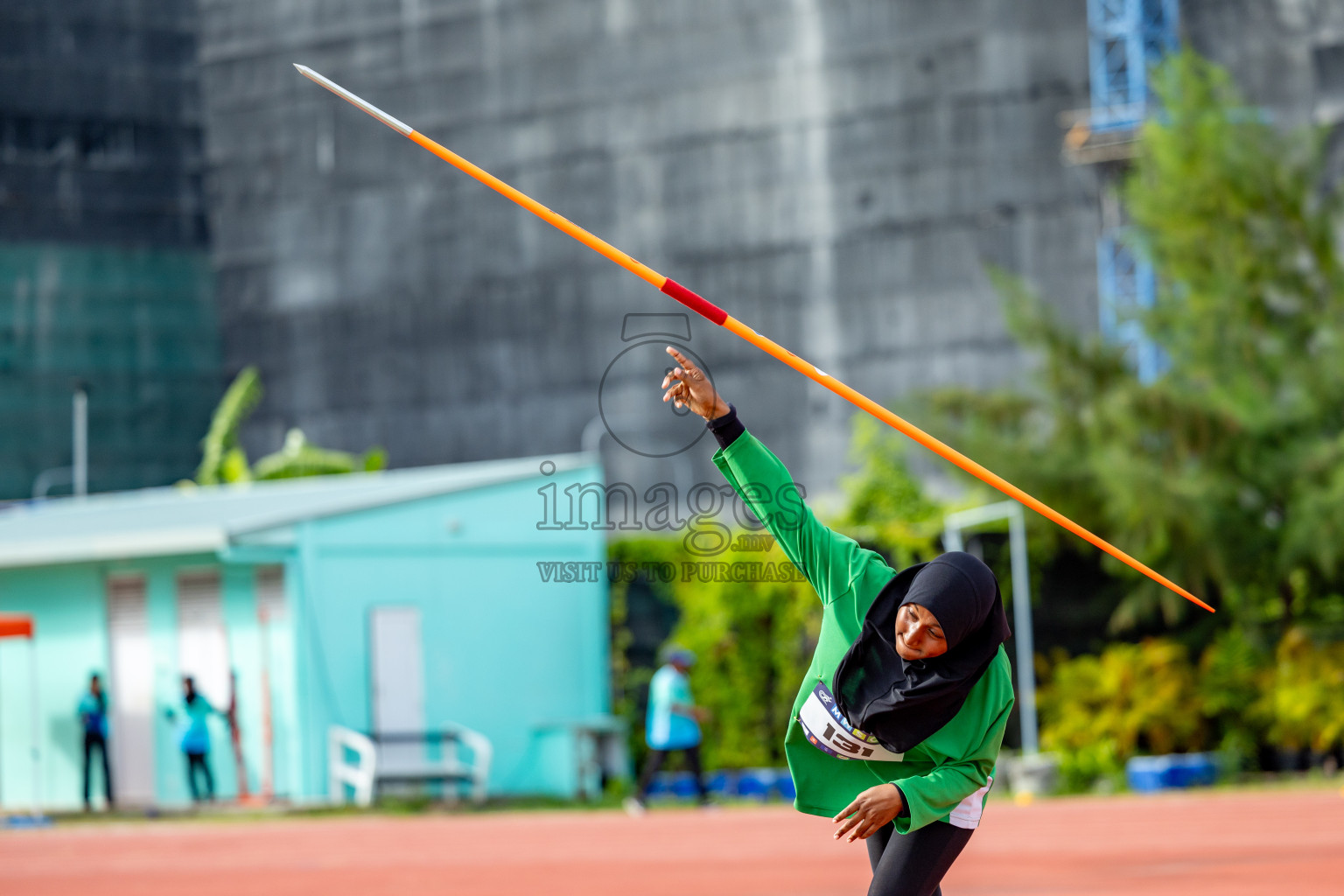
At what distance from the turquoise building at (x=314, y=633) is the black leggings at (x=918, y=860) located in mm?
14712

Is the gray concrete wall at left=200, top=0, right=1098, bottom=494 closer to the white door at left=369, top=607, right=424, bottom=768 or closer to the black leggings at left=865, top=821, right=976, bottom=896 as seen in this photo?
the white door at left=369, top=607, right=424, bottom=768

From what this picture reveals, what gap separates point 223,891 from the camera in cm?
1073

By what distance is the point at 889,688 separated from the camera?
192 inches

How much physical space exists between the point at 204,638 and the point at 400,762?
2.71 m

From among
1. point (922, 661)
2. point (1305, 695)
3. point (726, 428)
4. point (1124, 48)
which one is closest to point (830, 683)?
point (922, 661)

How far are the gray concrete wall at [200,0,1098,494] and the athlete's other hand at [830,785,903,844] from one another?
3059 cm

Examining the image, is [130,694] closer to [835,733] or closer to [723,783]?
[723,783]

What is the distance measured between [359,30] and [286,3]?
2.72 meters

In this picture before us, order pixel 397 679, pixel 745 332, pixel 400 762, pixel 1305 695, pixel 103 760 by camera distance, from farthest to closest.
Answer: pixel 103 760 < pixel 397 679 < pixel 400 762 < pixel 1305 695 < pixel 745 332

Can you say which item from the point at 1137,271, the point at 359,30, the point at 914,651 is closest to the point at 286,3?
the point at 359,30

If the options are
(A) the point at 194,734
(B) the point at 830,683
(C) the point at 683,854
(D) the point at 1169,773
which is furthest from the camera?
(A) the point at 194,734

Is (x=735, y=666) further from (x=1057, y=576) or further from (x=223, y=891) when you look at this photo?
(x=223, y=891)

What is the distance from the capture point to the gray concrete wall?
35.7 m

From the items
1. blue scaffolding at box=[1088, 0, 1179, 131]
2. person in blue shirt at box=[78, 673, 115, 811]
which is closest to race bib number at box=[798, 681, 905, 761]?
person in blue shirt at box=[78, 673, 115, 811]
